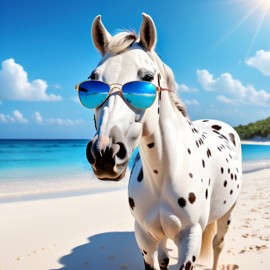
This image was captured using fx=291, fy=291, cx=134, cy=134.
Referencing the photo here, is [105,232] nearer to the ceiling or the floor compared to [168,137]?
nearer to the floor

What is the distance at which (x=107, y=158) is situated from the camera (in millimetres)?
1318

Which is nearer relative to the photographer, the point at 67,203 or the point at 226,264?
Answer: the point at 226,264

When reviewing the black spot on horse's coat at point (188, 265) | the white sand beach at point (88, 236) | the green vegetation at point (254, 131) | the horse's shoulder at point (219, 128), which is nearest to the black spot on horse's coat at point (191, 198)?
the black spot on horse's coat at point (188, 265)

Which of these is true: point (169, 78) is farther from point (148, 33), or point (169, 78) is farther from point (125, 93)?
point (125, 93)

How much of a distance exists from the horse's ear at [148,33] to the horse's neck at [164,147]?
326 millimetres

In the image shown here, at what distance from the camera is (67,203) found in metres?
7.21

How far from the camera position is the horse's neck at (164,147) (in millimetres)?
1828

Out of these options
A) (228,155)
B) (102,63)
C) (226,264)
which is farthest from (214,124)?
(102,63)

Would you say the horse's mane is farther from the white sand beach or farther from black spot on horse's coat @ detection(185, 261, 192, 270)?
the white sand beach

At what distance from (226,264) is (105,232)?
2242 millimetres

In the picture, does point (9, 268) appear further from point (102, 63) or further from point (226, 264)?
point (102, 63)

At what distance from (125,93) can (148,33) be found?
455 millimetres

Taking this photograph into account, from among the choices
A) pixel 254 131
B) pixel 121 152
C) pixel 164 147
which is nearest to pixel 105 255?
pixel 164 147

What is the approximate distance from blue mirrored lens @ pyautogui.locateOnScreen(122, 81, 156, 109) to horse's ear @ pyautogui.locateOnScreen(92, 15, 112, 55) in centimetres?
39
